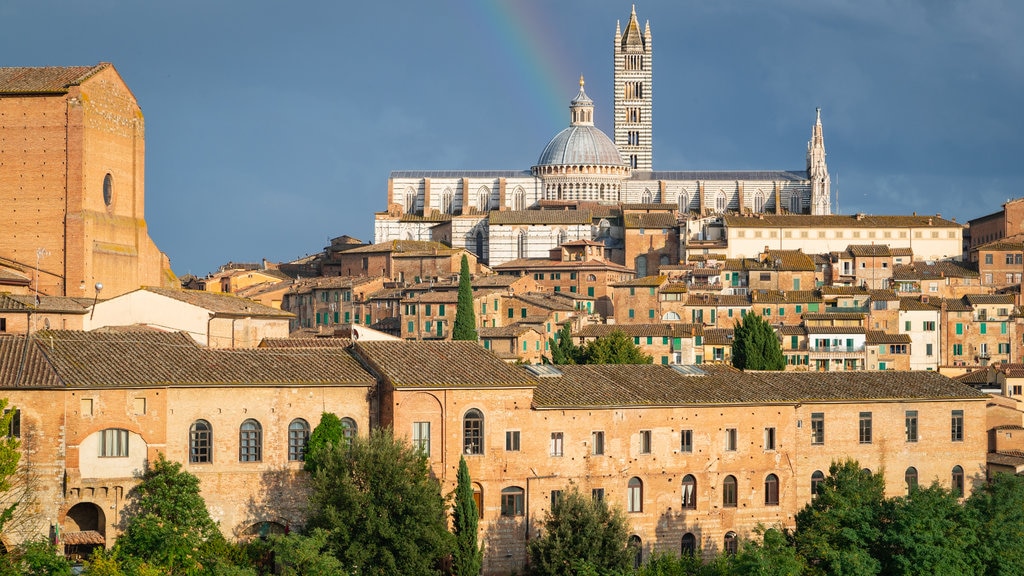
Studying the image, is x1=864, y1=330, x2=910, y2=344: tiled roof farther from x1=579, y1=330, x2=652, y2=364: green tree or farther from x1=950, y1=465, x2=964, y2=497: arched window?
x1=950, y1=465, x2=964, y2=497: arched window

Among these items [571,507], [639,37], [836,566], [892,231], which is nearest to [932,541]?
[836,566]

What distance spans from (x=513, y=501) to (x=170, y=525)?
7570 mm

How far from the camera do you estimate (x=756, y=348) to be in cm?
5506

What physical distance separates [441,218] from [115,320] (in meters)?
60.1

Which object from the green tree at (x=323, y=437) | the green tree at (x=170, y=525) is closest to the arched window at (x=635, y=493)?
the green tree at (x=323, y=437)

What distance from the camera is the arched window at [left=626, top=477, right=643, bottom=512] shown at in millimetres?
35750

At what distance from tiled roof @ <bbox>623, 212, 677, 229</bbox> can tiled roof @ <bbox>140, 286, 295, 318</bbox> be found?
41.9 m

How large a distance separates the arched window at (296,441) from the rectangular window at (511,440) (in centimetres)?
421

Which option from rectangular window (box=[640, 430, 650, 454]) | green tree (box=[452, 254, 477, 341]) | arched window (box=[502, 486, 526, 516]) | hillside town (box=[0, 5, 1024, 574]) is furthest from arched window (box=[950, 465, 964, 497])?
green tree (box=[452, 254, 477, 341])

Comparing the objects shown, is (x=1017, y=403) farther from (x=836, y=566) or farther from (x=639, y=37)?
(x=639, y=37)

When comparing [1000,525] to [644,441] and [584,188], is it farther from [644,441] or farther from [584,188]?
[584,188]

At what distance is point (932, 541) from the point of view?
109 feet

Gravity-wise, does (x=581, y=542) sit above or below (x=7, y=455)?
below

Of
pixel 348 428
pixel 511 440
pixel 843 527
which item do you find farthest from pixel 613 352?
pixel 348 428
